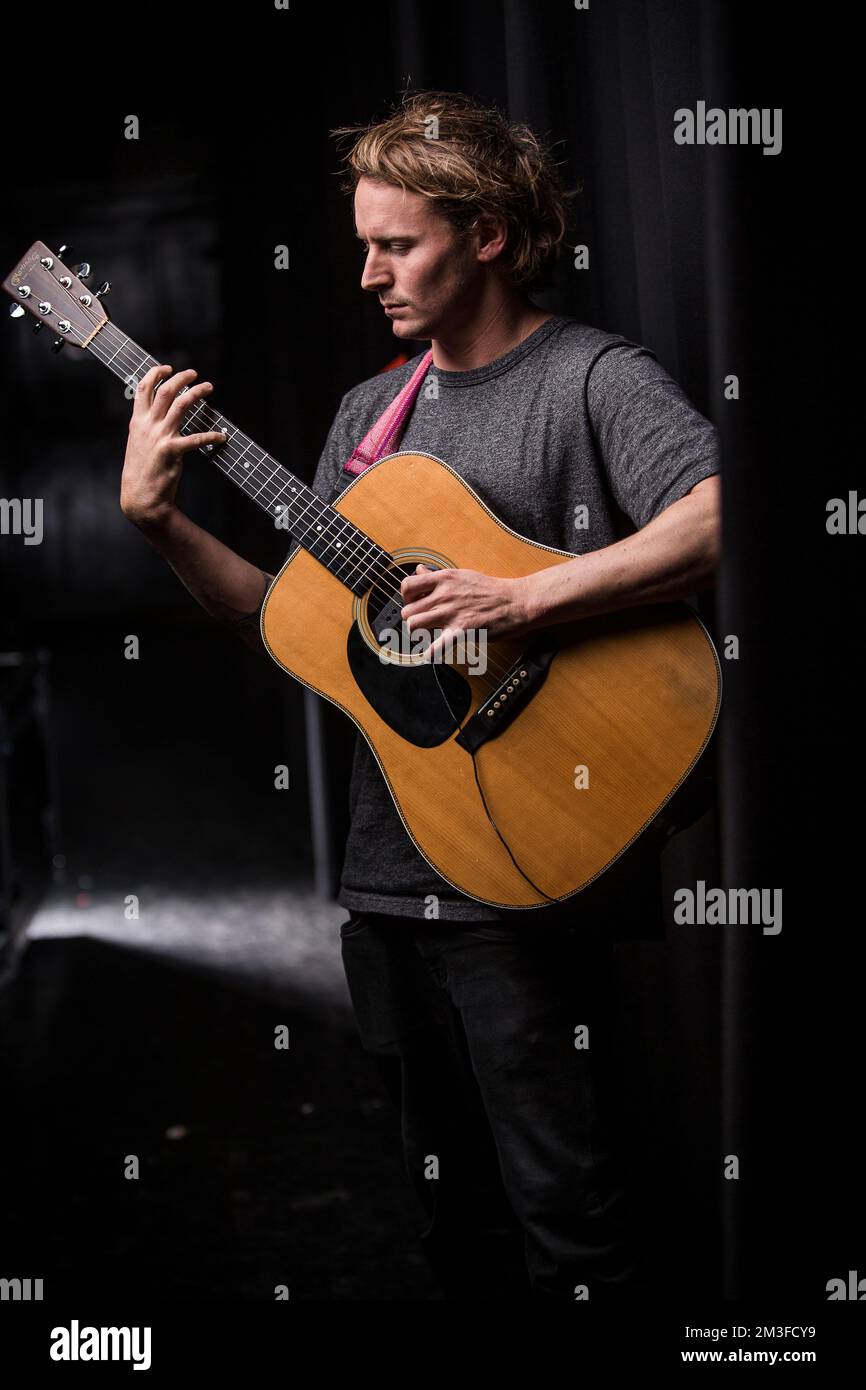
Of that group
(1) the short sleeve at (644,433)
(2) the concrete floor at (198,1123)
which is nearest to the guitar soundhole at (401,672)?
(1) the short sleeve at (644,433)

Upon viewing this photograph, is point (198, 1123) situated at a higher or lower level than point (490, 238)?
lower

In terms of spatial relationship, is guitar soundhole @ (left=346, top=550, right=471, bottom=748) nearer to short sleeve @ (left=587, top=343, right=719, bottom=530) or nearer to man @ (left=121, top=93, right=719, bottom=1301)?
man @ (left=121, top=93, right=719, bottom=1301)

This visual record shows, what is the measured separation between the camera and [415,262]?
5.06ft

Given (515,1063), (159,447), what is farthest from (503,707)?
(159,447)

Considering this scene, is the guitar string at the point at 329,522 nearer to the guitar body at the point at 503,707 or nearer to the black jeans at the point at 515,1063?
the guitar body at the point at 503,707

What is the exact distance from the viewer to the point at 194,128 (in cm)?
746

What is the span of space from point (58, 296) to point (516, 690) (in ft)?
2.63

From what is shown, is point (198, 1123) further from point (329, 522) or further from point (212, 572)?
point (329, 522)

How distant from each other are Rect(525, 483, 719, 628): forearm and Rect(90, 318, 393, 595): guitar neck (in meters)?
0.22

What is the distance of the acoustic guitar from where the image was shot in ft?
4.82

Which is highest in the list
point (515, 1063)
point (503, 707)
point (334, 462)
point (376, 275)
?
point (376, 275)

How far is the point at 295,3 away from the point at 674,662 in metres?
3.48

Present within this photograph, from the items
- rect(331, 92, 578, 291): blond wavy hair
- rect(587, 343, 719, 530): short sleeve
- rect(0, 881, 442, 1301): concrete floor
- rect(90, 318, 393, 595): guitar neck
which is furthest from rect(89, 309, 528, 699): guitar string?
rect(0, 881, 442, 1301): concrete floor
